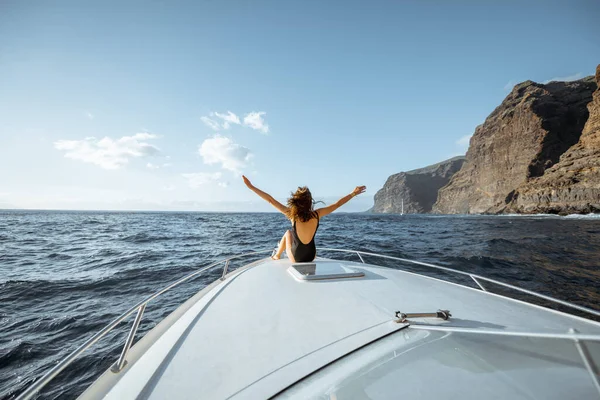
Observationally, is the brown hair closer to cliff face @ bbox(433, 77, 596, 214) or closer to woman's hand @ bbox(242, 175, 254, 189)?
woman's hand @ bbox(242, 175, 254, 189)

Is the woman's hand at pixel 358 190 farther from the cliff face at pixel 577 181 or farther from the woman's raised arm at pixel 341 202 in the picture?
the cliff face at pixel 577 181

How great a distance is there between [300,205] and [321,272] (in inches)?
40.2

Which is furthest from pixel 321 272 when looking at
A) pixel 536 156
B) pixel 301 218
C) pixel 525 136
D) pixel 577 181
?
pixel 525 136

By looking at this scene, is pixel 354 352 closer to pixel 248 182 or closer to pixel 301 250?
pixel 301 250

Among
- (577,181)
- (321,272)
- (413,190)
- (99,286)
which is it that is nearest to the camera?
(321,272)

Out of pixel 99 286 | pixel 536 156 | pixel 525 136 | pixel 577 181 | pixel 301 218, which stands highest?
pixel 525 136

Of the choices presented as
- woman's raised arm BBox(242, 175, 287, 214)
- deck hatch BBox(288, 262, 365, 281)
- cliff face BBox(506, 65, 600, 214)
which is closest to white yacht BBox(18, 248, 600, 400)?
deck hatch BBox(288, 262, 365, 281)

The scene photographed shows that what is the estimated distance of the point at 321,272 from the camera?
9.12 feet

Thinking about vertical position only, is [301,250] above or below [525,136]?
below

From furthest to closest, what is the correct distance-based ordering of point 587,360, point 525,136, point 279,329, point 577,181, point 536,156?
point 525,136, point 536,156, point 577,181, point 279,329, point 587,360

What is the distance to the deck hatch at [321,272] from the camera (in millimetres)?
2635

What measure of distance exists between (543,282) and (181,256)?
10728 millimetres

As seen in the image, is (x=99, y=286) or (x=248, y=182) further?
(x=99, y=286)

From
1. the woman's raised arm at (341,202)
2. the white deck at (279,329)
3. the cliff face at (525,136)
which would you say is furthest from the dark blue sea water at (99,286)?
the cliff face at (525,136)
